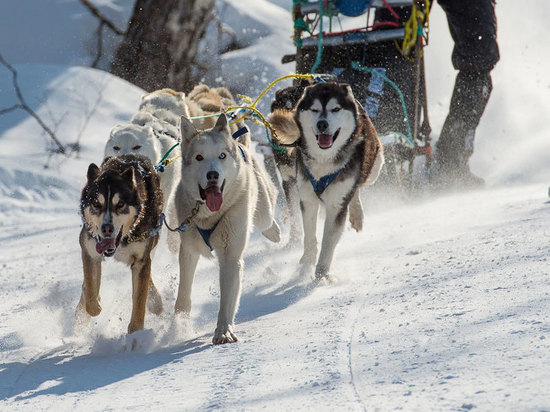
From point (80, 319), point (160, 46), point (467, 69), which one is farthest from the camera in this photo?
point (160, 46)

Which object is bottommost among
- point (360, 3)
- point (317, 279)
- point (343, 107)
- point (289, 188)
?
point (317, 279)

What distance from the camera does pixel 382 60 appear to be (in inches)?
258

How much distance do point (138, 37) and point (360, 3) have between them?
20.8ft

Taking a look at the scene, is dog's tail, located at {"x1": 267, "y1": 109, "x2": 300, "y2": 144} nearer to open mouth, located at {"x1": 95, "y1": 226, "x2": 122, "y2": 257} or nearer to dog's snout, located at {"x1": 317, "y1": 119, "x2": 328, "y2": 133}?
dog's snout, located at {"x1": 317, "y1": 119, "x2": 328, "y2": 133}

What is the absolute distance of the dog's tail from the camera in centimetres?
475

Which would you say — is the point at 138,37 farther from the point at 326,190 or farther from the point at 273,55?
the point at 326,190

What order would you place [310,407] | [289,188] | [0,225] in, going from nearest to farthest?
[310,407], [289,188], [0,225]

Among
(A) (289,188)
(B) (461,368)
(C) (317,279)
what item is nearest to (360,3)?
(A) (289,188)

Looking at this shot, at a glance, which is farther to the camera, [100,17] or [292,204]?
[100,17]

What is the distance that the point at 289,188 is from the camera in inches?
212

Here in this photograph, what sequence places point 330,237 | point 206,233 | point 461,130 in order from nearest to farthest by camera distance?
point 206,233
point 330,237
point 461,130

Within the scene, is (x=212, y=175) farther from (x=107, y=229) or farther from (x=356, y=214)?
(x=356, y=214)

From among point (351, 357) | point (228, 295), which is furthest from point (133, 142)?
point (351, 357)

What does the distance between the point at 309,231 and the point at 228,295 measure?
56.6 inches
